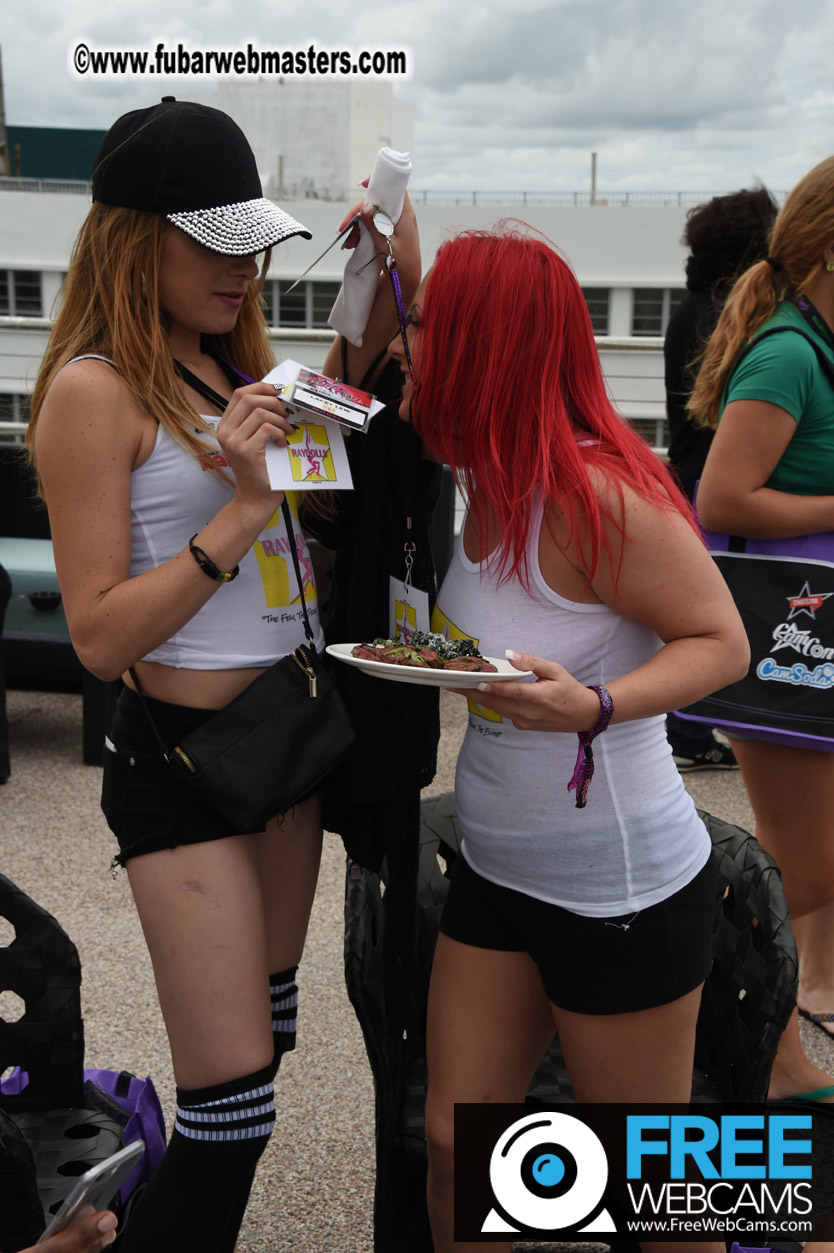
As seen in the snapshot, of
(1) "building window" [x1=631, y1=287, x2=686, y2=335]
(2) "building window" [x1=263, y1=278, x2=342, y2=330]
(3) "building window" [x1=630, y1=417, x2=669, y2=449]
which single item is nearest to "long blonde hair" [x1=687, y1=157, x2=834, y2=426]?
(2) "building window" [x1=263, y1=278, x2=342, y2=330]

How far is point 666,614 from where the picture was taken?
1.59 meters

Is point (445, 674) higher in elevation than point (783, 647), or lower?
higher

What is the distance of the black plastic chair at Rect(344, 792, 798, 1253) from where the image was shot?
1.88 m

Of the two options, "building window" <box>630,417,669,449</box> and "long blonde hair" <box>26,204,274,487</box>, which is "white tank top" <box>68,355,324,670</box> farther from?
"building window" <box>630,417,669,449</box>

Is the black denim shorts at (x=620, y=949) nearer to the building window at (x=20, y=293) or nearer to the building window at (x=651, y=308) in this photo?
the building window at (x=651, y=308)

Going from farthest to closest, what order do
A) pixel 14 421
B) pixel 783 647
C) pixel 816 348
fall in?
pixel 14 421
pixel 783 647
pixel 816 348

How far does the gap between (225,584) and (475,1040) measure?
813mm

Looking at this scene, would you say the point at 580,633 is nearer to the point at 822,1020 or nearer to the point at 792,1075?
the point at 792,1075

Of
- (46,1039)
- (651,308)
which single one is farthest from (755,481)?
(651,308)

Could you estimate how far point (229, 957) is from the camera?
1.68 m

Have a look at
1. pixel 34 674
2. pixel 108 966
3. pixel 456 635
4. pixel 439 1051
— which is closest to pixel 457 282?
pixel 456 635

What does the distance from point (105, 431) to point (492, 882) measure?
0.90 metres

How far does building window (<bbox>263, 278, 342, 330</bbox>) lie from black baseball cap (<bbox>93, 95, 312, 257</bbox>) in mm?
21369

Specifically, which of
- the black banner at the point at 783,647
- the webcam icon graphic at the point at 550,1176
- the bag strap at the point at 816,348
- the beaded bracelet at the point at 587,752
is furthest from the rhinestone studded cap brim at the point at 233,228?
the webcam icon graphic at the point at 550,1176
